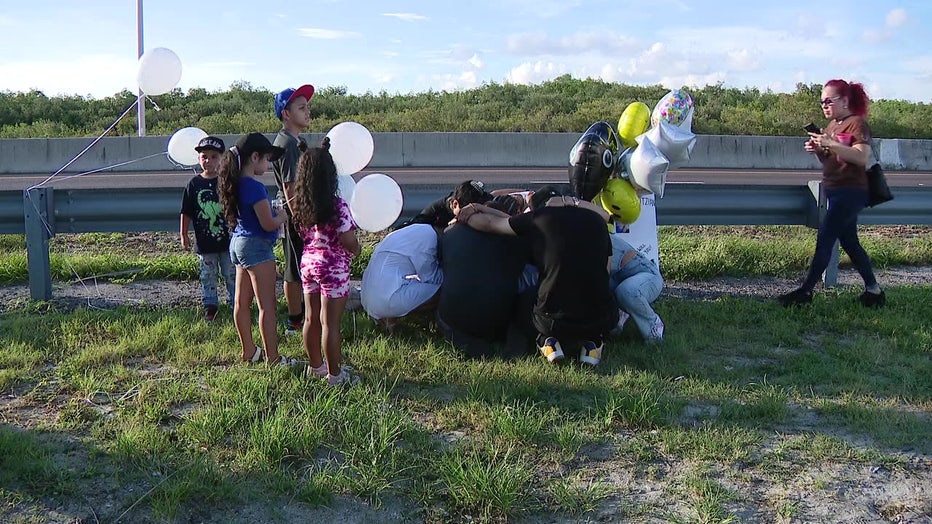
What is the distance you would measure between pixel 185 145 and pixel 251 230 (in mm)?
1448

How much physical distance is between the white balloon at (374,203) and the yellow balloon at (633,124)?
2.18 meters

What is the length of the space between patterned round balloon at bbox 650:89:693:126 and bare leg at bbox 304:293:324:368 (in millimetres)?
3046

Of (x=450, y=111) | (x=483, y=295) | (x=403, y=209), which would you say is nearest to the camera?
(x=483, y=295)

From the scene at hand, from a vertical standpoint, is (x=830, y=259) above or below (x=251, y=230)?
below

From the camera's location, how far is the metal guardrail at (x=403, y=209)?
21.3 ft

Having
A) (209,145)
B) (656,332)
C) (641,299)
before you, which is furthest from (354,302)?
(656,332)

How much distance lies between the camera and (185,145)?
5984 millimetres

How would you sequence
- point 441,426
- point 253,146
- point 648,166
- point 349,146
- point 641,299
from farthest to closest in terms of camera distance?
point 648,166 → point 641,299 → point 349,146 → point 253,146 → point 441,426

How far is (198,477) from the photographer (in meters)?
3.46

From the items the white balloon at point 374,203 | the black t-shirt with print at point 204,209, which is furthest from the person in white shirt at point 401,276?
the black t-shirt with print at point 204,209

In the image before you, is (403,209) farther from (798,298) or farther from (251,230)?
(798,298)

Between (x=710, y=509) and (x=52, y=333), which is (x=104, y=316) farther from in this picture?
(x=710, y=509)

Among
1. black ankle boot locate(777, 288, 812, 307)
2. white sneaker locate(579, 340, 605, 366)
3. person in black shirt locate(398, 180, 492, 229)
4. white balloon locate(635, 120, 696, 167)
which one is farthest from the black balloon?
black ankle boot locate(777, 288, 812, 307)

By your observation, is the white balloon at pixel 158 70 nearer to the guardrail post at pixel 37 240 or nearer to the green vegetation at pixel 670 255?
the guardrail post at pixel 37 240
